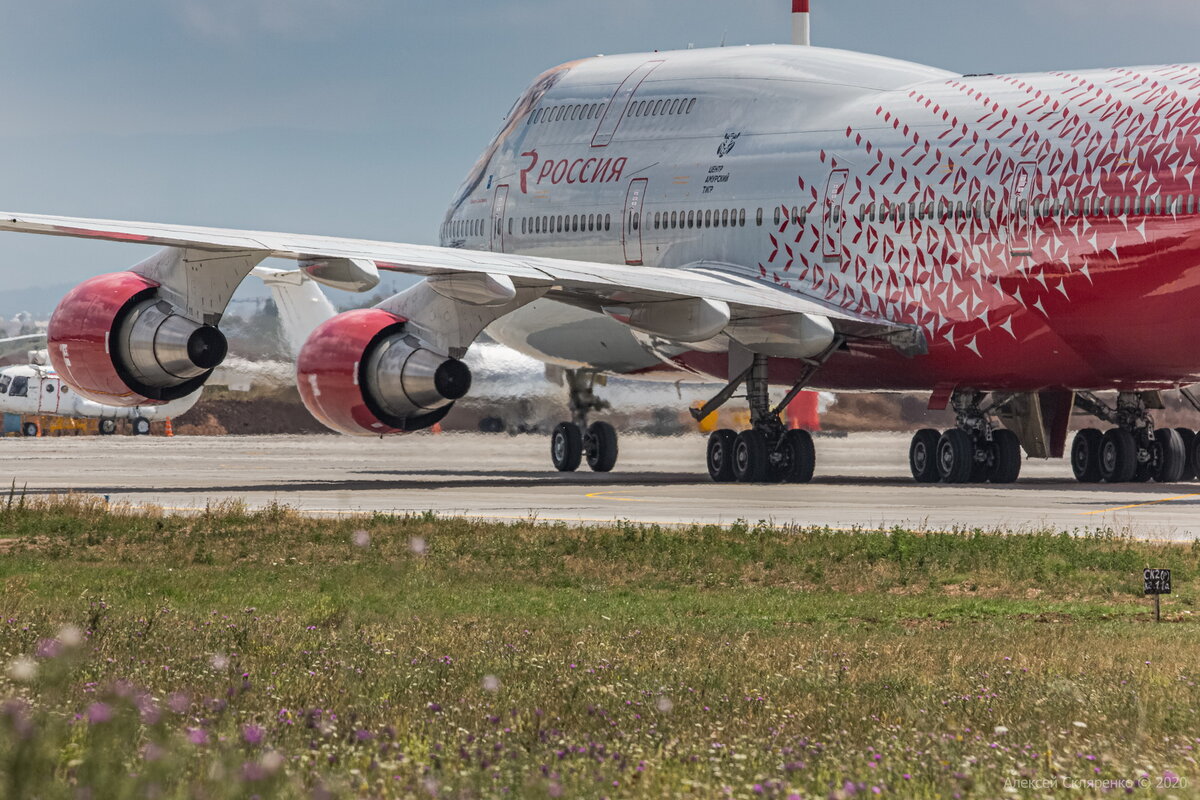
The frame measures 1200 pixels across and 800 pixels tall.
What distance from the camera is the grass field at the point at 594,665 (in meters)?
6.18

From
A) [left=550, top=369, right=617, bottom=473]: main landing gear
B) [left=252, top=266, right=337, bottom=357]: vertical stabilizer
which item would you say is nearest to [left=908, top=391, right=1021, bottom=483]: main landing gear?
[left=550, top=369, right=617, bottom=473]: main landing gear

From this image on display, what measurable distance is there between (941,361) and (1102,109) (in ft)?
16.6

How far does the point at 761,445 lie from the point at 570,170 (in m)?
7.53

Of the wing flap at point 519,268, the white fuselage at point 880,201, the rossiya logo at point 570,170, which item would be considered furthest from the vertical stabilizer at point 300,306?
the wing flap at point 519,268

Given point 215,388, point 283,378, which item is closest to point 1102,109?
point 283,378

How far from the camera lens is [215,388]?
5947cm

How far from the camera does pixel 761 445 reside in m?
29.1

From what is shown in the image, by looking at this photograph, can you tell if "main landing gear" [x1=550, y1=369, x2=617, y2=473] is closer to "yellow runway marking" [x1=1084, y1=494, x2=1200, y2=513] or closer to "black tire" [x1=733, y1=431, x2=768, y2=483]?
"black tire" [x1=733, y1=431, x2=768, y2=483]

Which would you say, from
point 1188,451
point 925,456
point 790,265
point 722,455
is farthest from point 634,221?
point 1188,451

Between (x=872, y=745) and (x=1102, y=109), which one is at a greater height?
(x=1102, y=109)

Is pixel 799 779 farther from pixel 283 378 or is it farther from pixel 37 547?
pixel 283 378

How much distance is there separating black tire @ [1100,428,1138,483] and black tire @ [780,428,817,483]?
19.1 feet

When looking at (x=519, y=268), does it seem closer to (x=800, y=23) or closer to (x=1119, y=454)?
(x=1119, y=454)

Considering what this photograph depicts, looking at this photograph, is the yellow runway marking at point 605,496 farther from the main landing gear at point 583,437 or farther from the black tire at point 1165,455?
the black tire at point 1165,455
